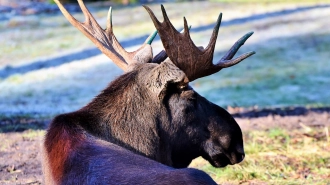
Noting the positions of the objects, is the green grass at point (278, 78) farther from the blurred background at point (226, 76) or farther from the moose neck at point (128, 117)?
the moose neck at point (128, 117)

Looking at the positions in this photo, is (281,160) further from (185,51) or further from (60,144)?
(60,144)

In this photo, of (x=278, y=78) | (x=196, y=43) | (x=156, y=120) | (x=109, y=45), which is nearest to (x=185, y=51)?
(x=156, y=120)

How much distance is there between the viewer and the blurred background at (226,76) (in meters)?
7.39

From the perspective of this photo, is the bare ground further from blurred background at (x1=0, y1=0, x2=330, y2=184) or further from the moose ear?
the moose ear

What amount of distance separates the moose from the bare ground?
1633 millimetres

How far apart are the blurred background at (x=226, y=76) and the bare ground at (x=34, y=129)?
0.01m

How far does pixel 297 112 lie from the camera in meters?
10.2

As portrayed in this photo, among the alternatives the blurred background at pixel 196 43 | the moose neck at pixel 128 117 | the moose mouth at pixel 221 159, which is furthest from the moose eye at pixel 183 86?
the blurred background at pixel 196 43

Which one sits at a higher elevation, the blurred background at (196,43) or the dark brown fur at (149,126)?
the dark brown fur at (149,126)

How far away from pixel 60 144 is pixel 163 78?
963 millimetres

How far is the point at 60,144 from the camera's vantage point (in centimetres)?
460

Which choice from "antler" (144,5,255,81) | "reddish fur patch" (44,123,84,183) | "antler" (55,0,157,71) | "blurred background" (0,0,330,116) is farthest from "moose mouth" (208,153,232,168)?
"blurred background" (0,0,330,116)

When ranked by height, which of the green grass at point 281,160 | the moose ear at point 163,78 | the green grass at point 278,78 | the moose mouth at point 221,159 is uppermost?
the moose ear at point 163,78

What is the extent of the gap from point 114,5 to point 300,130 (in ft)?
53.8
